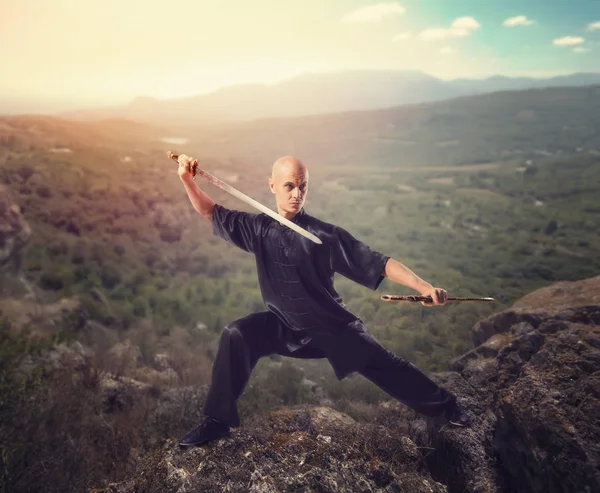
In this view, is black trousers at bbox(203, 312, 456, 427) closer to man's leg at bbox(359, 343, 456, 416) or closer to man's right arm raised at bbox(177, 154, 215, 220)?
man's leg at bbox(359, 343, 456, 416)

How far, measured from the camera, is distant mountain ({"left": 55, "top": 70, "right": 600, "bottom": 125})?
20844mm

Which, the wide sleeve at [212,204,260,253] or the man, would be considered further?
the wide sleeve at [212,204,260,253]

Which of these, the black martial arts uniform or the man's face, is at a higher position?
the man's face

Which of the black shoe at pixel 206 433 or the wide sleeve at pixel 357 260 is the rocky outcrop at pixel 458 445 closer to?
the black shoe at pixel 206 433

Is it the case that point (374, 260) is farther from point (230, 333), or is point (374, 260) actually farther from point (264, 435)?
point (264, 435)

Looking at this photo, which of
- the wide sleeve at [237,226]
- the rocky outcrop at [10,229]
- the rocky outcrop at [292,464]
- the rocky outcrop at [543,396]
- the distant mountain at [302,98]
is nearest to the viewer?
the rocky outcrop at [543,396]

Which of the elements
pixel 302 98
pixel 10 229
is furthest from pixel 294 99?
pixel 10 229

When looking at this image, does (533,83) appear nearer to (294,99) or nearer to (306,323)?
(294,99)

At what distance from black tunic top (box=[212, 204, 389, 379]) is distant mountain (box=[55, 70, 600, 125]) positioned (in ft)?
40.0

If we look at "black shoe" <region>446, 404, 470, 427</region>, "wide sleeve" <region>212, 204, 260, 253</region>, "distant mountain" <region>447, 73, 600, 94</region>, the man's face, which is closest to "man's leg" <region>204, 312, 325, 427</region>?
"wide sleeve" <region>212, 204, 260, 253</region>

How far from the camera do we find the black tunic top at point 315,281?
307 centimetres

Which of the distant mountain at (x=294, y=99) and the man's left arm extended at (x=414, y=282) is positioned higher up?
the distant mountain at (x=294, y=99)

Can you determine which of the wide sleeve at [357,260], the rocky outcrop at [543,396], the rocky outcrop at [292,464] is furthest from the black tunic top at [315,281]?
the rocky outcrop at [543,396]

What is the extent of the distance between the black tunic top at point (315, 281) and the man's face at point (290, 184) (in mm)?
128
